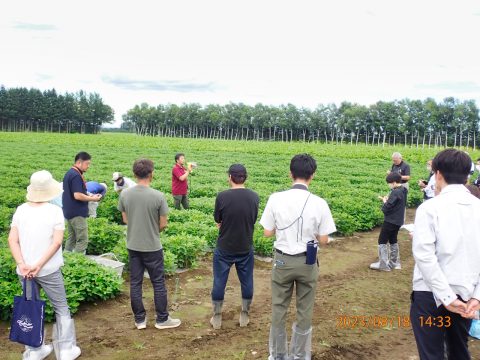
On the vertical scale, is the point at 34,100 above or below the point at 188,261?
above

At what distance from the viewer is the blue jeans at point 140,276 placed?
213 inches

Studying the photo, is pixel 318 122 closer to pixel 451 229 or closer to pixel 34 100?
pixel 34 100

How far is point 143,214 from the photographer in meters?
5.27

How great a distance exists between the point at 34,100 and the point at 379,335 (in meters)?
133

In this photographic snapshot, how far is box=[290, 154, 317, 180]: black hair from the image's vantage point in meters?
4.34

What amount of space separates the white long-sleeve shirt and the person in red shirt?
326 inches

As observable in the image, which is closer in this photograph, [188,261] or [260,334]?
[260,334]

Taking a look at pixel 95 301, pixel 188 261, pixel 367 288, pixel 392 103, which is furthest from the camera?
pixel 392 103

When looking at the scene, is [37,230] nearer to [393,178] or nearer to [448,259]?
[448,259]

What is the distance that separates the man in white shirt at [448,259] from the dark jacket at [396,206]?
4.92m

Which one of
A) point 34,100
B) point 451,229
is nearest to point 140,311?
point 451,229

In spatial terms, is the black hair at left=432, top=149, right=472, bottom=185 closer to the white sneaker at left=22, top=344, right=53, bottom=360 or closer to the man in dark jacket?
the white sneaker at left=22, top=344, right=53, bottom=360

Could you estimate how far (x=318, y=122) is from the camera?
12375cm

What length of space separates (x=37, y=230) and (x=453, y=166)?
4.16m
